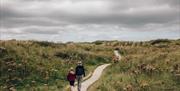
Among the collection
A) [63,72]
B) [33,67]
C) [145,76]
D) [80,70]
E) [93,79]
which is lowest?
[93,79]

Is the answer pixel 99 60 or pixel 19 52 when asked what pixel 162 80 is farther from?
pixel 99 60

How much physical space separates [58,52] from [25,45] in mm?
4189

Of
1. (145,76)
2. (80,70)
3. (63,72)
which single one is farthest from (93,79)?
(80,70)

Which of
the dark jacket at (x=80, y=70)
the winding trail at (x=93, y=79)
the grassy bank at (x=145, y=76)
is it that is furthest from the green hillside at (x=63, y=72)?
the dark jacket at (x=80, y=70)

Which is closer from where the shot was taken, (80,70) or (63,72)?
(80,70)

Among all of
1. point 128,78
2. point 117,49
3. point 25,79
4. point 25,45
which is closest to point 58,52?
point 25,45

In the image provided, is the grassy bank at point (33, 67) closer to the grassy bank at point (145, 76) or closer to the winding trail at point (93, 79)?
the winding trail at point (93, 79)

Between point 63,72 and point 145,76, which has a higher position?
point 145,76

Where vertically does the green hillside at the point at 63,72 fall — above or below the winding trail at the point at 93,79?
above

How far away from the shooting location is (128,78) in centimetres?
3484

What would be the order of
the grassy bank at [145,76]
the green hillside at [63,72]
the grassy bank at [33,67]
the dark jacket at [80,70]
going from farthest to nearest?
the grassy bank at [33,67] → the green hillside at [63,72] → the grassy bank at [145,76] → the dark jacket at [80,70]

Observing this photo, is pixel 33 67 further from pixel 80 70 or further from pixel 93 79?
pixel 80 70

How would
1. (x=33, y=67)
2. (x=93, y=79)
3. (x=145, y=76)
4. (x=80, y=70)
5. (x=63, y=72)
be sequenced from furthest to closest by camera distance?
(x=63, y=72), (x=33, y=67), (x=93, y=79), (x=145, y=76), (x=80, y=70)

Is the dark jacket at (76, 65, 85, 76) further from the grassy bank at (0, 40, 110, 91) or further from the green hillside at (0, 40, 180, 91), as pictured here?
the grassy bank at (0, 40, 110, 91)
